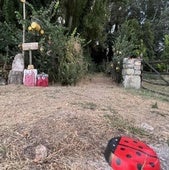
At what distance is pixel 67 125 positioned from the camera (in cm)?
359

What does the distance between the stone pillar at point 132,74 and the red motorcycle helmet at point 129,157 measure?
172 inches

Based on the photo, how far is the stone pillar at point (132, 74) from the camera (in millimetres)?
7328

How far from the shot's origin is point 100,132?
11.8 feet

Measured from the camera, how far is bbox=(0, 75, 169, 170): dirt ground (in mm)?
3031

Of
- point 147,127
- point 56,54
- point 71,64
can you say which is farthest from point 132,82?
point 147,127

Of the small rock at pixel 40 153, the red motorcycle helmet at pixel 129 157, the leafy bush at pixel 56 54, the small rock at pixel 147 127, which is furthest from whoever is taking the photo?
the leafy bush at pixel 56 54

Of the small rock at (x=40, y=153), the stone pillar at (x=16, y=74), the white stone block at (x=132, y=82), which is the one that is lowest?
the small rock at (x=40, y=153)

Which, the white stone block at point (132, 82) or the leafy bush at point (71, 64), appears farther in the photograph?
the white stone block at point (132, 82)

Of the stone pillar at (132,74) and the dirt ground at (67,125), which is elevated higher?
the stone pillar at (132,74)

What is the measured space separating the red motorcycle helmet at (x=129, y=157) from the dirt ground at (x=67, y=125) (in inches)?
8.6

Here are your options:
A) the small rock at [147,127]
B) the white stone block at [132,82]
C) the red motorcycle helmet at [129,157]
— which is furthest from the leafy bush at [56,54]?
the red motorcycle helmet at [129,157]

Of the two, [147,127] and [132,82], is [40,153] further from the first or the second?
[132,82]

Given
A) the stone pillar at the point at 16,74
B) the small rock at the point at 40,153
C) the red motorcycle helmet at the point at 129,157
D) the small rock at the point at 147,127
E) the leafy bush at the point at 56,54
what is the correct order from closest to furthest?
the red motorcycle helmet at the point at 129,157 → the small rock at the point at 40,153 → the small rock at the point at 147,127 → the stone pillar at the point at 16,74 → the leafy bush at the point at 56,54

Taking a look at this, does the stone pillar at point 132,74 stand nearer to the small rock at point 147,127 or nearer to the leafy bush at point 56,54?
the leafy bush at point 56,54
